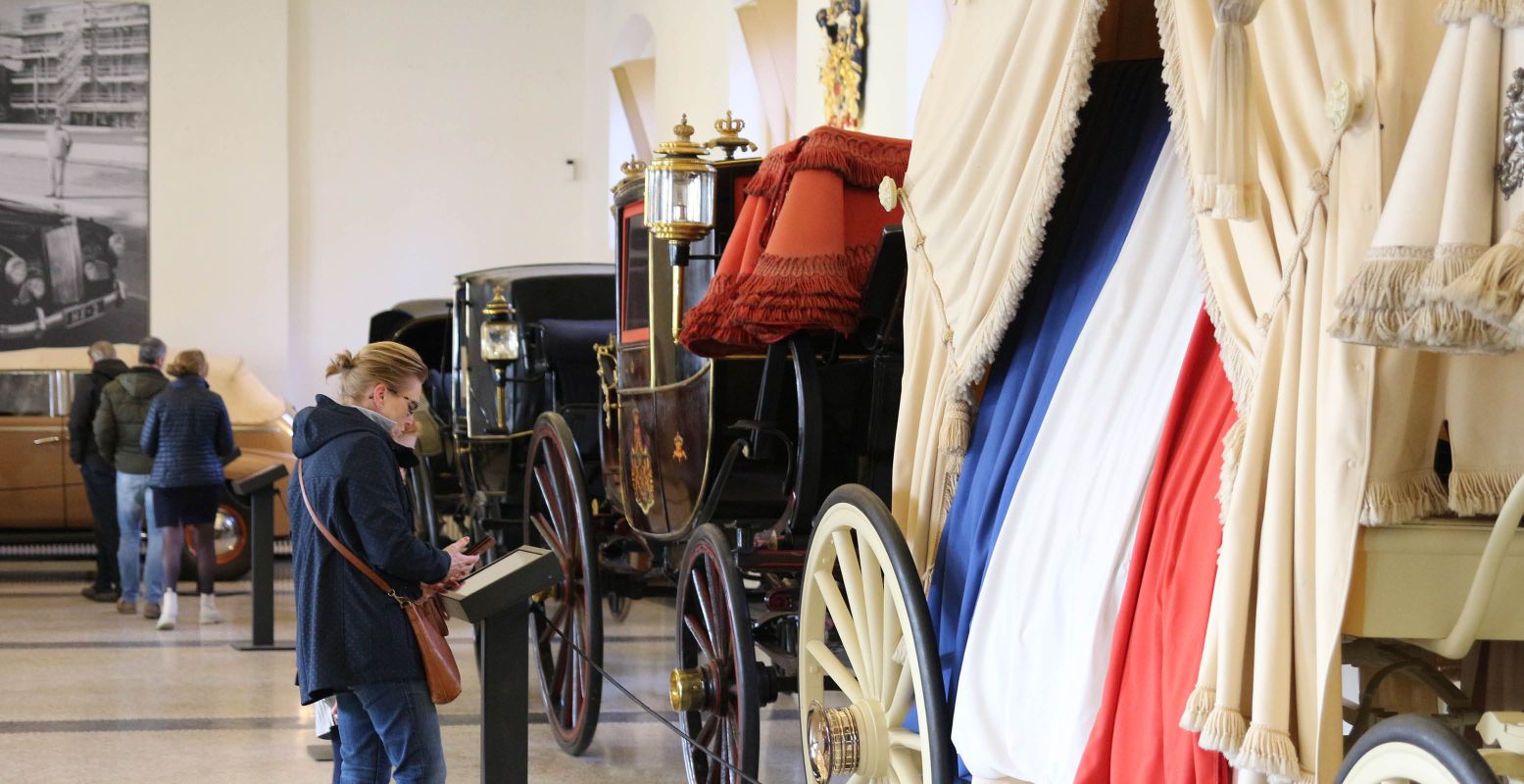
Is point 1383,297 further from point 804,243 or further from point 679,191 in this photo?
point 679,191

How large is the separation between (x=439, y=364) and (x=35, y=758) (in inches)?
178

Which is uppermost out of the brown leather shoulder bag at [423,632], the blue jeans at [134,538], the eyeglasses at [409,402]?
the eyeglasses at [409,402]

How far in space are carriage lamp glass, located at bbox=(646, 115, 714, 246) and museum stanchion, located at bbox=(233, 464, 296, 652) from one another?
4.22 m

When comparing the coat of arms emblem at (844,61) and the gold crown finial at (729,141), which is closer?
the gold crown finial at (729,141)

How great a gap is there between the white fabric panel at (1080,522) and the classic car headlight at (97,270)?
13.0m

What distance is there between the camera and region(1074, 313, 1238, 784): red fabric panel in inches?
92.9

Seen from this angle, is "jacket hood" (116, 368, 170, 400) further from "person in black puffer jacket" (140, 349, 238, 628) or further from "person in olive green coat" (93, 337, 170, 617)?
"person in black puffer jacket" (140, 349, 238, 628)

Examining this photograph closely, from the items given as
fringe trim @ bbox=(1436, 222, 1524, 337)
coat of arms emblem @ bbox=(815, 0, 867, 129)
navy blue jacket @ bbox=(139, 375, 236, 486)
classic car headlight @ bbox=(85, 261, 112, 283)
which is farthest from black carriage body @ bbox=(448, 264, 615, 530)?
classic car headlight @ bbox=(85, 261, 112, 283)

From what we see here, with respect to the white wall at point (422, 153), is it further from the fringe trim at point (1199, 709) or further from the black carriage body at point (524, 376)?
the fringe trim at point (1199, 709)

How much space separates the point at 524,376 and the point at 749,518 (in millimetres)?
2251

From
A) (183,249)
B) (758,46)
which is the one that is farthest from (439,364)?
(183,249)

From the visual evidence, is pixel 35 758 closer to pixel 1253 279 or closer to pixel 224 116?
pixel 1253 279

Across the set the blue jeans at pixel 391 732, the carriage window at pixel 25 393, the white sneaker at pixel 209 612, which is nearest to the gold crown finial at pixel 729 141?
the blue jeans at pixel 391 732

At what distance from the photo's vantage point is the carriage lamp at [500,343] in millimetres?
6652
